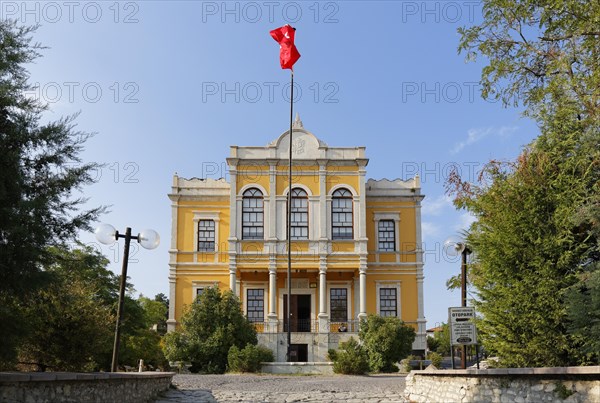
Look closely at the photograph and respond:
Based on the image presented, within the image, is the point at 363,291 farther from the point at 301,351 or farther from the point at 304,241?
the point at 301,351

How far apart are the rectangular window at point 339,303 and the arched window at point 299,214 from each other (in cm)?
378

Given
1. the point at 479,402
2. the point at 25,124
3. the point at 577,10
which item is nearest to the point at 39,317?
the point at 25,124

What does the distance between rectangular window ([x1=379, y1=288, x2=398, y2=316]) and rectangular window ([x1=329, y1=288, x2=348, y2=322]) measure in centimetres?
194

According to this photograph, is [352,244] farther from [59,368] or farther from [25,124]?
[25,124]

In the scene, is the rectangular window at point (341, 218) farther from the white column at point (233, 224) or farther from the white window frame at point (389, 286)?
the white column at point (233, 224)

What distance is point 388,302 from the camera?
36.0 meters

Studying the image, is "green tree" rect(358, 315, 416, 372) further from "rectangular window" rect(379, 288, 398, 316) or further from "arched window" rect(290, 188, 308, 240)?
"arched window" rect(290, 188, 308, 240)

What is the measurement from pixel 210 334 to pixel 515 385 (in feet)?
62.1

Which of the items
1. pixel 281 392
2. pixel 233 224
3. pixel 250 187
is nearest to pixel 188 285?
pixel 233 224

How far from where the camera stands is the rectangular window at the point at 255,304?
35.3m

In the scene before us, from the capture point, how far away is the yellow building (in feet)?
113

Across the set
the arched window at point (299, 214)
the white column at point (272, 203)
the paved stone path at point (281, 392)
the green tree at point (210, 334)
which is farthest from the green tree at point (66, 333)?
the arched window at point (299, 214)

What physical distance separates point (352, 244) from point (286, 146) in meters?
6.39

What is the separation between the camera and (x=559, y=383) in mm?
8273
